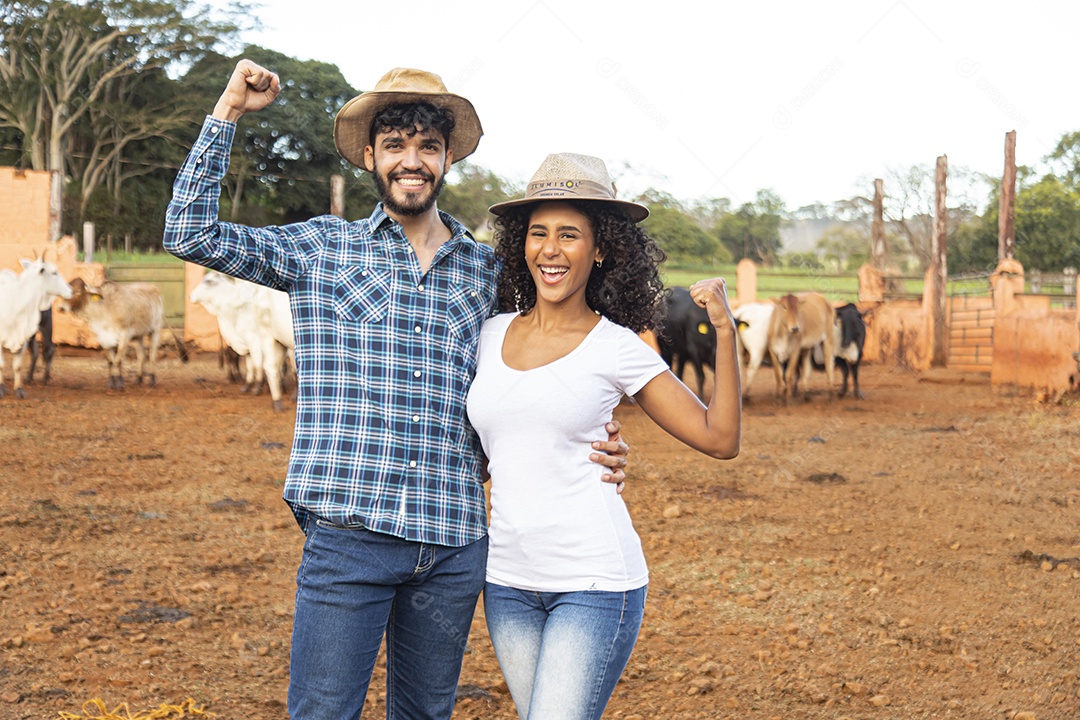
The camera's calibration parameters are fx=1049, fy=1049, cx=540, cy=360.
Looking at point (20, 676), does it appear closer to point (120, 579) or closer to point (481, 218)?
point (120, 579)

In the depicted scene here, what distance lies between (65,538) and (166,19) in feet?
91.9

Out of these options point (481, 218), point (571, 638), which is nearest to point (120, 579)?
point (571, 638)

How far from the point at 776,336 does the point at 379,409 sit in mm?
11835

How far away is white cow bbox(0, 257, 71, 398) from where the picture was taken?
496 inches

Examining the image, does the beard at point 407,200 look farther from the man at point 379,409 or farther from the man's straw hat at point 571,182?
the man's straw hat at point 571,182

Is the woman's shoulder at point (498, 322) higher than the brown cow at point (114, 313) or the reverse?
higher

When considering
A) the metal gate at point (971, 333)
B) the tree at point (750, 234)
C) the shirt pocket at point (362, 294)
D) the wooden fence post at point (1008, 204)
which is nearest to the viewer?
the shirt pocket at point (362, 294)

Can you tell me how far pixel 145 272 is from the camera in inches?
842

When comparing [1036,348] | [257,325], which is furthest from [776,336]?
[257,325]

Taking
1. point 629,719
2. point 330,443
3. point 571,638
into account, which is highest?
point 330,443

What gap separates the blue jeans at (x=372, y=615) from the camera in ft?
7.71

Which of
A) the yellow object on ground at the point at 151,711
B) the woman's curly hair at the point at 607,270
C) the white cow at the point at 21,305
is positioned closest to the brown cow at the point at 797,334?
the white cow at the point at 21,305

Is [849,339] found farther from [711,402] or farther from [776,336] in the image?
[711,402]

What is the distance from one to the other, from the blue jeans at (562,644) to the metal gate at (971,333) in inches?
738
